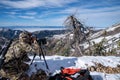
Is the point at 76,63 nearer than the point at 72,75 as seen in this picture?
No

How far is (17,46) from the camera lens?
12797 millimetres

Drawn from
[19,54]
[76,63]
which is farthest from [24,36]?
[76,63]

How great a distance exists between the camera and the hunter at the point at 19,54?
487 inches

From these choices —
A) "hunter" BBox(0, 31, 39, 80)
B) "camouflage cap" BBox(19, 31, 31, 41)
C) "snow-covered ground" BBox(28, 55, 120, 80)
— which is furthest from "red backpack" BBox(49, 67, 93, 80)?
"camouflage cap" BBox(19, 31, 31, 41)

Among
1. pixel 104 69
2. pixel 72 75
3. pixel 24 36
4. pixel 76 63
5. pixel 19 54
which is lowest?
pixel 104 69

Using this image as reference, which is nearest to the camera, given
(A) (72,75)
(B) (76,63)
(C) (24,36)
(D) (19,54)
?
(A) (72,75)

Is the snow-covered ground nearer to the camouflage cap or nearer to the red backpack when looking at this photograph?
the red backpack

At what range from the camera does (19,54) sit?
500 inches

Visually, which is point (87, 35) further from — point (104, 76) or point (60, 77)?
point (60, 77)

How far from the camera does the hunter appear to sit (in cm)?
1237

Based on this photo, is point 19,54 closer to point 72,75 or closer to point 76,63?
point 72,75

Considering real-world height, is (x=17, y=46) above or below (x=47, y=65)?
above

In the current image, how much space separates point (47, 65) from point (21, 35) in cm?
234

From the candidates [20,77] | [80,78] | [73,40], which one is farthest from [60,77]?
[73,40]
